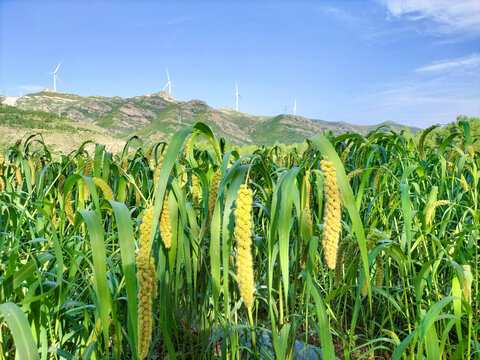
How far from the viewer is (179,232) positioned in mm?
1609

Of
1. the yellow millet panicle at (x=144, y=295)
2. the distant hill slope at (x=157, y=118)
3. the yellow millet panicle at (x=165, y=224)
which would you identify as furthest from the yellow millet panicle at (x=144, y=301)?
the distant hill slope at (x=157, y=118)

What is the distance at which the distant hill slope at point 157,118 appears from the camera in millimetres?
145000

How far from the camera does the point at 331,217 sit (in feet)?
4.07

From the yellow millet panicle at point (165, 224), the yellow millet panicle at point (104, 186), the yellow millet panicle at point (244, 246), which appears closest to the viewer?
the yellow millet panicle at point (244, 246)

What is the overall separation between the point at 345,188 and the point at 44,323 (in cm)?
150

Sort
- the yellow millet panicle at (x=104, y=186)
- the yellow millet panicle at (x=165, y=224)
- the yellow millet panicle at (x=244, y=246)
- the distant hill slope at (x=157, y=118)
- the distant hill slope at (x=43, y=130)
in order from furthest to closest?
the distant hill slope at (x=157, y=118) → the distant hill slope at (x=43, y=130) → the yellow millet panicle at (x=104, y=186) → the yellow millet panicle at (x=165, y=224) → the yellow millet panicle at (x=244, y=246)

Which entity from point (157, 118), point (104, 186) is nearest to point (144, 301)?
point (104, 186)

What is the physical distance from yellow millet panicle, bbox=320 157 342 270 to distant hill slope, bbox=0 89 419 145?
442ft

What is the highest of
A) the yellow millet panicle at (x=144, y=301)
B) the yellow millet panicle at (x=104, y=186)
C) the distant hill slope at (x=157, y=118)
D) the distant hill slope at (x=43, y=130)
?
the distant hill slope at (x=157, y=118)

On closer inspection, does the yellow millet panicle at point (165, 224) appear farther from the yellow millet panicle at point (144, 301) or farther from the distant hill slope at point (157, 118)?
the distant hill slope at point (157, 118)

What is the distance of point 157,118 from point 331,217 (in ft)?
520

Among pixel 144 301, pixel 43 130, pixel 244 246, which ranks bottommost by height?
pixel 144 301

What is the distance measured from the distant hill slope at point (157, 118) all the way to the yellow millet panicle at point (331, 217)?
442ft

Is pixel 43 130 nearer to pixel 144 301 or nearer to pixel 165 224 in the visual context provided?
pixel 165 224
